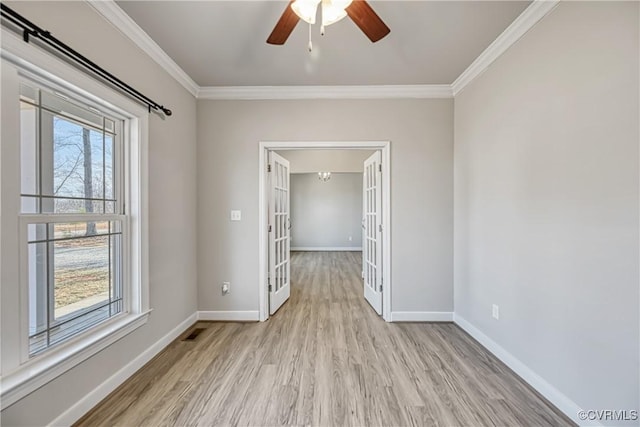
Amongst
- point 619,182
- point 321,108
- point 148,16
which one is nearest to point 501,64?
point 619,182

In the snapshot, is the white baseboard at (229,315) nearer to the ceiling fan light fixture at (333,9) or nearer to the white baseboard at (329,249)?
the ceiling fan light fixture at (333,9)

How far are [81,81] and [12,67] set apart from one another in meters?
0.32

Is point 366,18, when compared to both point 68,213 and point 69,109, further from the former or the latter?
point 68,213

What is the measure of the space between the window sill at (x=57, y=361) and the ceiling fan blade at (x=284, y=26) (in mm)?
2170

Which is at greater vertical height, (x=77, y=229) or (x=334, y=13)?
Answer: (x=334, y=13)

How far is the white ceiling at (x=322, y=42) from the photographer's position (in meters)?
1.86

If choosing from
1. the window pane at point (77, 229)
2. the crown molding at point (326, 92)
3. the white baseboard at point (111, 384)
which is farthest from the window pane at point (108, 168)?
the crown molding at point (326, 92)

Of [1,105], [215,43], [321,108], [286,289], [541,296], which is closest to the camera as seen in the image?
[1,105]

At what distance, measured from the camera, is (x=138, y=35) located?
2.06 meters

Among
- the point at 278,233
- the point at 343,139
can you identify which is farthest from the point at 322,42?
the point at 278,233

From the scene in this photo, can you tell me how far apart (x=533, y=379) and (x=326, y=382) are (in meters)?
1.43

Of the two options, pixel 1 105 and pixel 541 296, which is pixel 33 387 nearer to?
pixel 1 105

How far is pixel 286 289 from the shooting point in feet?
12.3

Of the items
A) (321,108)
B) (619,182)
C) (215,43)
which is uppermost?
(215,43)
